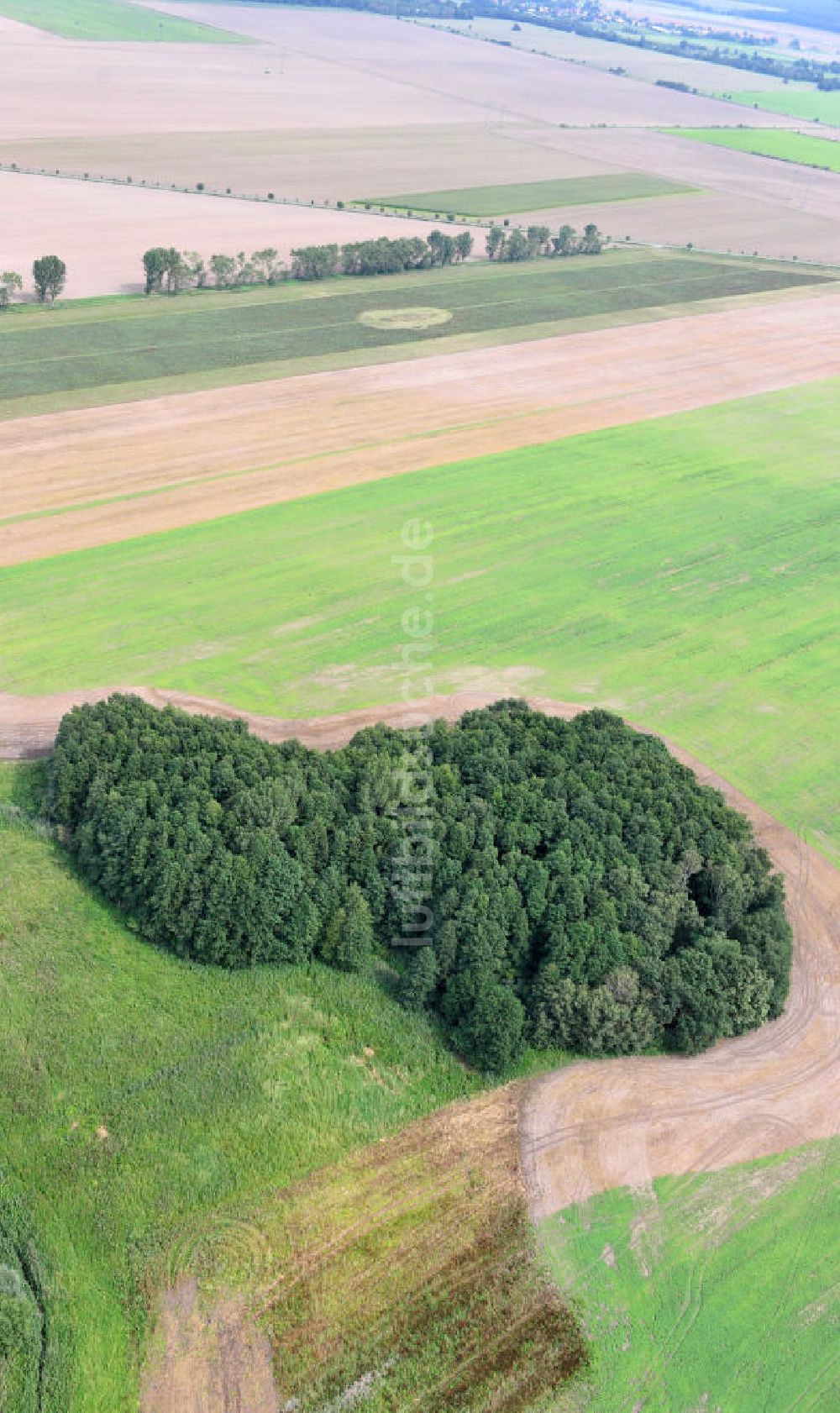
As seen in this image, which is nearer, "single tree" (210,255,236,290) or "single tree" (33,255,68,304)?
"single tree" (33,255,68,304)

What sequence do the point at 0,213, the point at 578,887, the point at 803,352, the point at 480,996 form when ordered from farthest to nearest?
the point at 0,213 < the point at 803,352 < the point at 578,887 < the point at 480,996

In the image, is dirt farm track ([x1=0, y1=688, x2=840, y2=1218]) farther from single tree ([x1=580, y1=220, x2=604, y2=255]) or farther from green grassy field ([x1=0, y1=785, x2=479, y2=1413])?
single tree ([x1=580, y1=220, x2=604, y2=255])

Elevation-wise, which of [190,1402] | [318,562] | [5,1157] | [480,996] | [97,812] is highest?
[318,562]

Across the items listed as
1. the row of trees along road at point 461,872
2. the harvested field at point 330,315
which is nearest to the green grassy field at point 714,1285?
the row of trees along road at point 461,872

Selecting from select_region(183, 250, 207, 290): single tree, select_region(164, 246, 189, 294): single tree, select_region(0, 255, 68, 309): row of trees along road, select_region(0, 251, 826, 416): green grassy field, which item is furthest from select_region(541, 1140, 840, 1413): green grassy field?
select_region(183, 250, 207, 290): single tree

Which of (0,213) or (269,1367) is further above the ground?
(0,213)

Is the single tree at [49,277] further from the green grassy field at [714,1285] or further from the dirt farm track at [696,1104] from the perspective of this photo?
the green grassy field at [714,1285]

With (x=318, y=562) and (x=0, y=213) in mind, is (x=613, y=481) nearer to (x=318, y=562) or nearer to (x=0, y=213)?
(x=318, y=562)

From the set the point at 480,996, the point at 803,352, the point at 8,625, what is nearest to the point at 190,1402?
the point at 480,996
